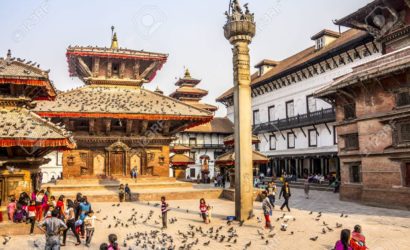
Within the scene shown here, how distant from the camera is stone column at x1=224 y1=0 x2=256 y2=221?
567 inches

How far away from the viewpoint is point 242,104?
48.0 ft

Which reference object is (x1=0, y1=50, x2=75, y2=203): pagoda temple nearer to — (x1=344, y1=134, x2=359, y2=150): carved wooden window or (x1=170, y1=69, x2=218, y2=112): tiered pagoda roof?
(x1=344, y1=134, x2=359, y2=150): carved wooden window

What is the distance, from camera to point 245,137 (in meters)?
14.5

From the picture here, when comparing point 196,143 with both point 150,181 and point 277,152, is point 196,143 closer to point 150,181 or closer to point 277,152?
point 277,152

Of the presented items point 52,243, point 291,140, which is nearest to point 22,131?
point 52,243

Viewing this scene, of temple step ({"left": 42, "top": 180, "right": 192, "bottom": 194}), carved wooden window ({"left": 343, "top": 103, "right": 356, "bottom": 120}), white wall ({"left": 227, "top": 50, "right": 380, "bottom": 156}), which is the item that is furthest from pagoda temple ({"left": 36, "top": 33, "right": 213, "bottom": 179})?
white wall ({"left": 227, "top": 50, "right": 380, "bottom": 156})

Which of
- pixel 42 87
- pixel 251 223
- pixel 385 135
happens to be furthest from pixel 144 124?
pixel 385 135

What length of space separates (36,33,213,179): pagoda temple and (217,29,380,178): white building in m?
15.7

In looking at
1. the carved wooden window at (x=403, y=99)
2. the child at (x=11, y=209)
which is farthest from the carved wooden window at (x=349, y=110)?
the child at (x=11, y=209)

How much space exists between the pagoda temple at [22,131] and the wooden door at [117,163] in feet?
30.0

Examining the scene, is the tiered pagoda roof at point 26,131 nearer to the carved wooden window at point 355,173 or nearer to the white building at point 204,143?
the carved wooden window at point 355,173

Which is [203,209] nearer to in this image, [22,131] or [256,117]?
[22,131]

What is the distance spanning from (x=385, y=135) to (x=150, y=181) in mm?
15608

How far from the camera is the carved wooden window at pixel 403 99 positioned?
778 inches
